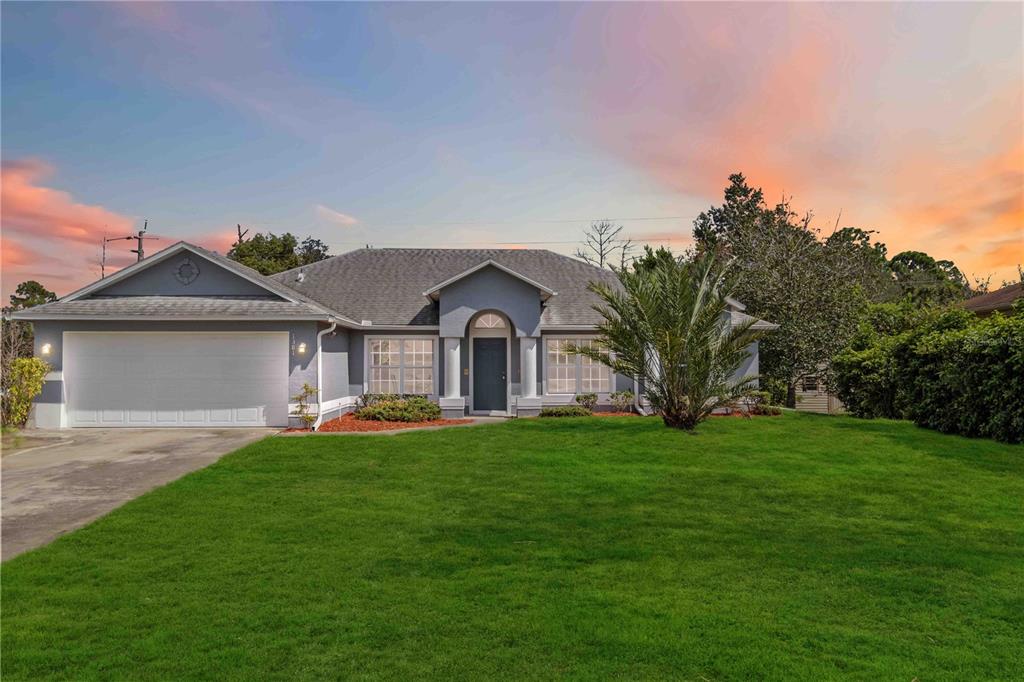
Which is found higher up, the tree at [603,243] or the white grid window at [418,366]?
the tree at [603,243]

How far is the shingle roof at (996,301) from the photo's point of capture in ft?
78.5

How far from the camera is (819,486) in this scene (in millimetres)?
9328

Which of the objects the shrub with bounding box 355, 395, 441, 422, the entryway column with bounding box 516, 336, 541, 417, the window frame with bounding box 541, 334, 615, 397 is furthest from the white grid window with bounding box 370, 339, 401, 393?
the window frame with bounding box 541, 334, 615, 397

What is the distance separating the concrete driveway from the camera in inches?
302

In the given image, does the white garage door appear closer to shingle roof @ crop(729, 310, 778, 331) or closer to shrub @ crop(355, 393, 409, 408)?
shrub @ crop(355, 393, 409, 408)

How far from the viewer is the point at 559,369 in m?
20.8

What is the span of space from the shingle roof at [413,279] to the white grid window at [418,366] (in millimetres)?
796

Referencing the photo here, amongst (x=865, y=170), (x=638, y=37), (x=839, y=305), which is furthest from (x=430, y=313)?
(x=839, y=305)

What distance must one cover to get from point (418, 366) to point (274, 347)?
5.14 meters

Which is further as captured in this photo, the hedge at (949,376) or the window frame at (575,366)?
the window frame at (575,366)

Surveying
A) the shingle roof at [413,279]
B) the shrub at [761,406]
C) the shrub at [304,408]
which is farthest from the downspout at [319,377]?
the shrub at [761,406]

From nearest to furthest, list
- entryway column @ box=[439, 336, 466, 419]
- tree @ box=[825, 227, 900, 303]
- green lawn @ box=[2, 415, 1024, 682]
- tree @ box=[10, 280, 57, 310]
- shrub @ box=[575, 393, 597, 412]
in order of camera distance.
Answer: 1. green lawn @ box=[2, 415, 1024, 682]
2. entryway column @ box=[439, 336, 466, 419]
3. shrub @ box=[575, 393, 597, 412]
4. tree @ box=[825, 227, 900, 303]
5. tree @ box=[10, 280, 57, 310]

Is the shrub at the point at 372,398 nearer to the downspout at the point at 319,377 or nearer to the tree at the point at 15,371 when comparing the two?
the downspout at the point at 319,377

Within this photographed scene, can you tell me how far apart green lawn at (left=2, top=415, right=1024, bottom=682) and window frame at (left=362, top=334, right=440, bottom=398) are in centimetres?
970
